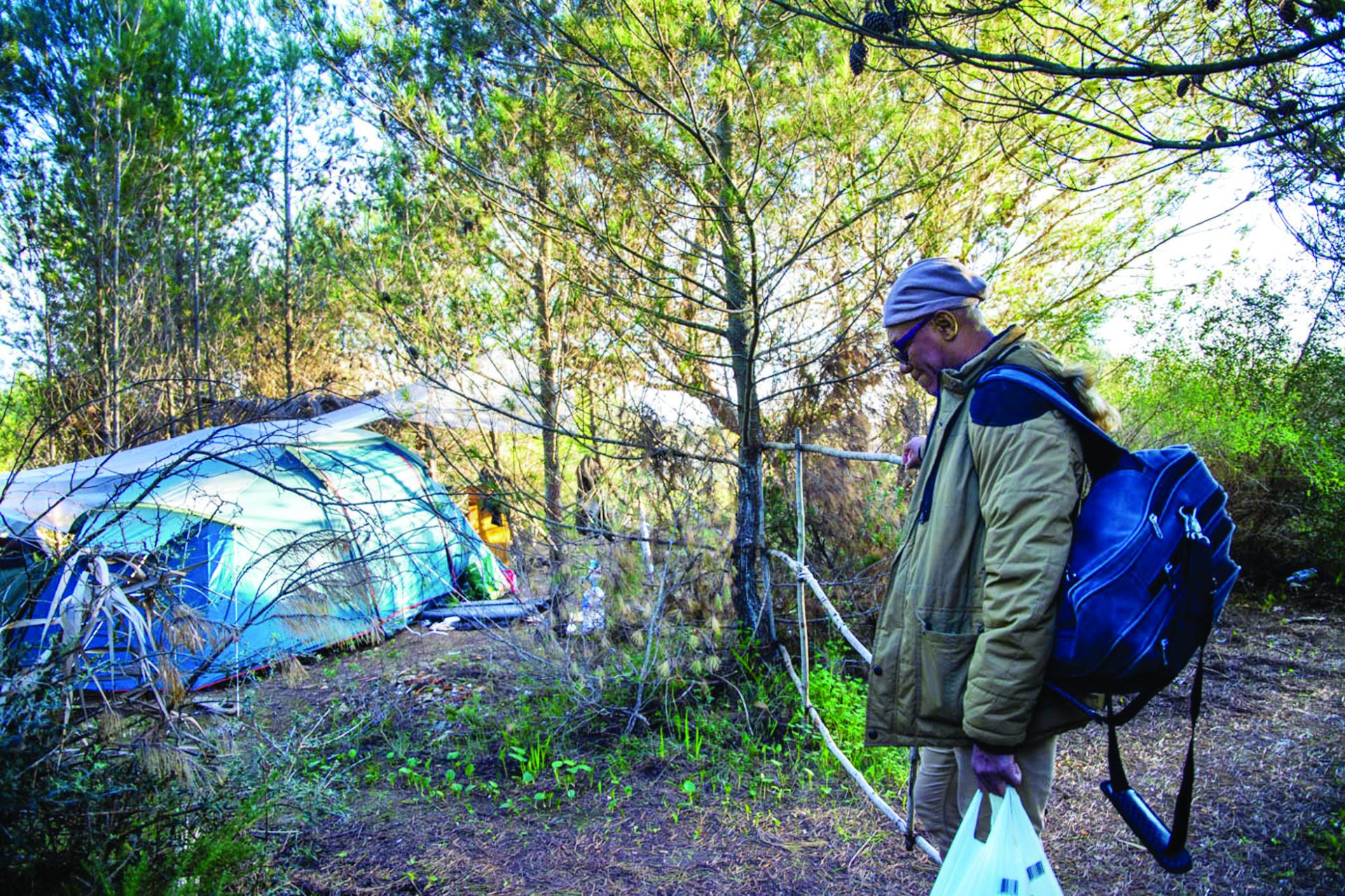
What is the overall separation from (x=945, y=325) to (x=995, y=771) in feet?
2.91

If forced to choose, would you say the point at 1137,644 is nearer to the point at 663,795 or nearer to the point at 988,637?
the point at 988,637

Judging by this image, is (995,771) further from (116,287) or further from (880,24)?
(116,287)

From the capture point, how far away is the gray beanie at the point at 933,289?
167 centimetres

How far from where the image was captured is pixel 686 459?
151 inches

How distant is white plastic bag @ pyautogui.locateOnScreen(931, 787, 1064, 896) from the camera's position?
4.46ft

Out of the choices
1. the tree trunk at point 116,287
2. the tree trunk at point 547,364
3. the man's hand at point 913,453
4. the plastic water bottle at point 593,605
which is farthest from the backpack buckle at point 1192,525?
the tree trunk at point 116,287

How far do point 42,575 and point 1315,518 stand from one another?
724 centimetres

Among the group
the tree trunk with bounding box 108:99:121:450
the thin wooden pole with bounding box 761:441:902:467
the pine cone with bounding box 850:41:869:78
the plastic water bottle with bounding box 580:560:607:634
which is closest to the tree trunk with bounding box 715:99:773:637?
the thin wooden pole with bounding box 761:441:902:467

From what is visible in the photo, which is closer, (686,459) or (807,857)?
(807,857)

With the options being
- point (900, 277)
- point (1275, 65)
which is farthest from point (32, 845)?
point (1275, 65)

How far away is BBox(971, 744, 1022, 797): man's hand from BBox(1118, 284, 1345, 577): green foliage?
17.1ft

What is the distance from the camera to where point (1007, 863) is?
4.50ft

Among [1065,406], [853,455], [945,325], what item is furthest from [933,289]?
[853,455]

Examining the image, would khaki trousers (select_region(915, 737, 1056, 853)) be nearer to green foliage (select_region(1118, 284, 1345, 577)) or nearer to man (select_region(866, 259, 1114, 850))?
man (select_region(866, 259, 1114, 850))
